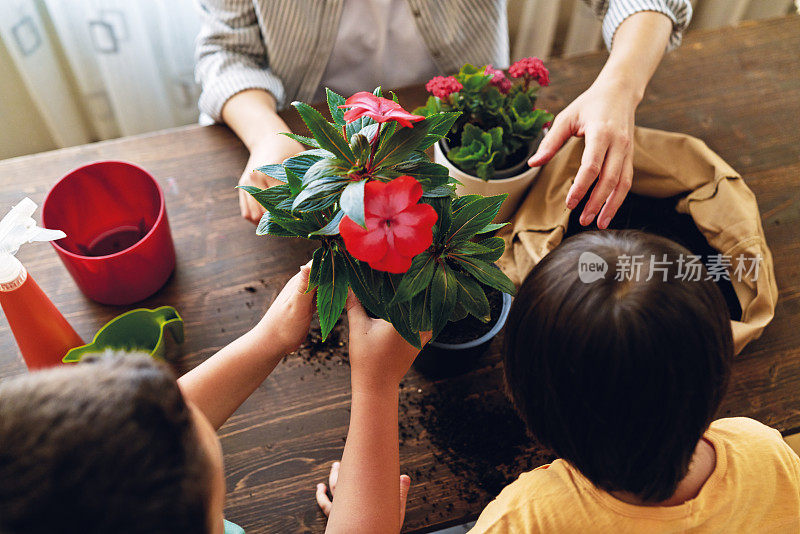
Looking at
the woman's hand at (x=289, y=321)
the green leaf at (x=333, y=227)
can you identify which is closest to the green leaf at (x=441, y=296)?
the green leaf at (x=333, y=227)

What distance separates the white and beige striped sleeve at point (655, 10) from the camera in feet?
3.57

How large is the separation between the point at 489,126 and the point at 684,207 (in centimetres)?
35

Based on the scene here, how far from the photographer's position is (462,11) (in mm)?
1221

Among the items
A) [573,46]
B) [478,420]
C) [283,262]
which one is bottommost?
[573,46]

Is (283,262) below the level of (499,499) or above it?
above

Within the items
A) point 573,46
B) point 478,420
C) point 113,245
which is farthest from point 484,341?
point 573,46

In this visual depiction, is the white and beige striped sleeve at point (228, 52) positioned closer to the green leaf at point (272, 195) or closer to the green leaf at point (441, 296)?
the green leaf at point (272, 195)

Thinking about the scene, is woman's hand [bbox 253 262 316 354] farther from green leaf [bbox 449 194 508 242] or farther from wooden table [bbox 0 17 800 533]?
green leaf [bbox 449 194 508 242]

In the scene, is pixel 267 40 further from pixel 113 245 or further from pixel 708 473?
pixel 708 473

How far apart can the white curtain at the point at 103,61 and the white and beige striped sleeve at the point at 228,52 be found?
0.56m

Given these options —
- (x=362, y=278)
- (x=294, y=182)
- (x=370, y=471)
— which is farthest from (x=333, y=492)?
(x=294, y=182)

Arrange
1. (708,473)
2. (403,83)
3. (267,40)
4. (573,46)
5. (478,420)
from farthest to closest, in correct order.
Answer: (573,46) → (403,83) → (267,40) → (478,420) → (708,473)

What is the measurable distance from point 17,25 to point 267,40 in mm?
828

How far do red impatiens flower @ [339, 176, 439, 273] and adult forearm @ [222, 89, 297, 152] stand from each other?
51cm
